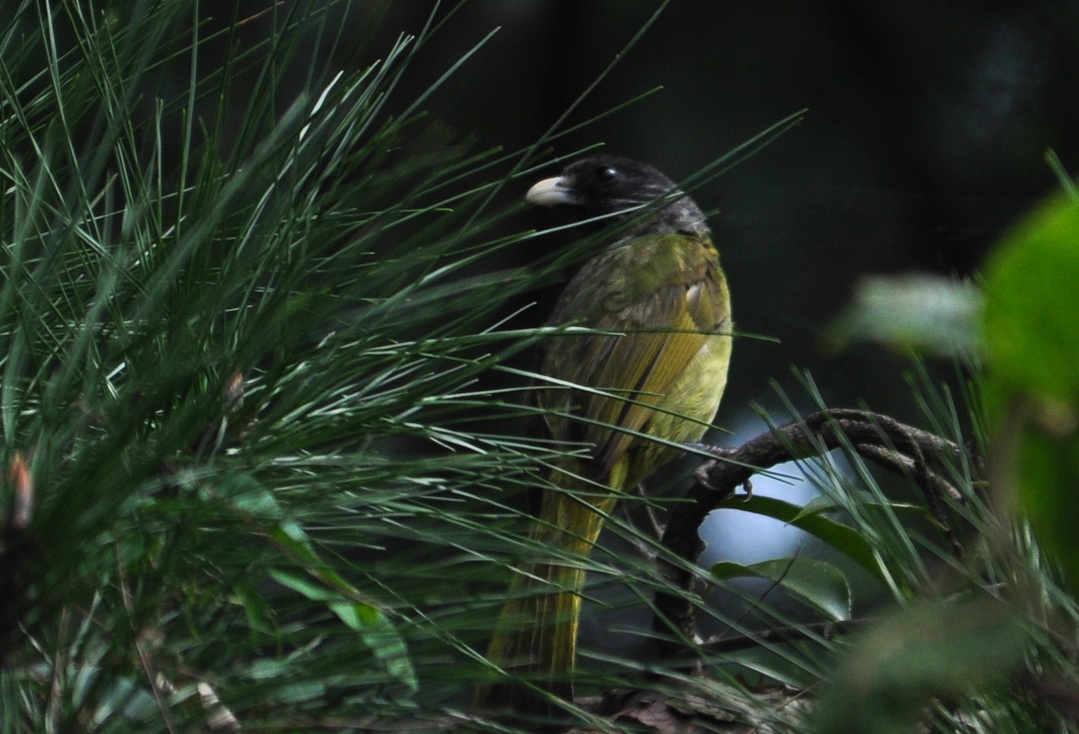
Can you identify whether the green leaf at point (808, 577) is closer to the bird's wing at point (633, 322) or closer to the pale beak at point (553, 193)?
the bird's wing at point (633, 322)

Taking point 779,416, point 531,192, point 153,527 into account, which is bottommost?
point 779,416

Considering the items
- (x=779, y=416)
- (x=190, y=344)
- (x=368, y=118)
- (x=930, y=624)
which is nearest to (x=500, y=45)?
(x=779, y=416)

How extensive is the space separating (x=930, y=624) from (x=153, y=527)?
786 mm

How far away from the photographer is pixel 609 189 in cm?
436

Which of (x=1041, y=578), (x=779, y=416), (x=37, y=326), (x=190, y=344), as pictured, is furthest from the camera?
(x=779, y=416)

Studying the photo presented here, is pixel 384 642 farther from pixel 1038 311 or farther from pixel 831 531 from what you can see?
pixel 831 531

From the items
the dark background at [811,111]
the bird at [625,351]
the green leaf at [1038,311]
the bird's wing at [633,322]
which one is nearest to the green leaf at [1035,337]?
the green leaf at [1038,311]

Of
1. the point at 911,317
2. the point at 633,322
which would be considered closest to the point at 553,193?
the point at 633,322

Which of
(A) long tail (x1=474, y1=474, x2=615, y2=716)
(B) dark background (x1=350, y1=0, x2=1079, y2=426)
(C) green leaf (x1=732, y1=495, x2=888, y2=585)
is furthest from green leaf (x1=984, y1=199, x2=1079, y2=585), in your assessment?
(B) dark background (x1=350, y1=0, x2=1079, y2=426)

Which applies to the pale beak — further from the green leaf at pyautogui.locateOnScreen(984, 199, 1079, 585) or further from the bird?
the green leaf at pyautogui.locateOnScreen(984, 199, 1079, 585)

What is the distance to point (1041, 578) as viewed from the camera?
1.11m

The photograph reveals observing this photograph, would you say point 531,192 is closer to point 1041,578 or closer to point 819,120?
point 819,120

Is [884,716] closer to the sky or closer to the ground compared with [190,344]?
closer to the sky

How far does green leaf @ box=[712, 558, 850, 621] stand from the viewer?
219 centimetres
